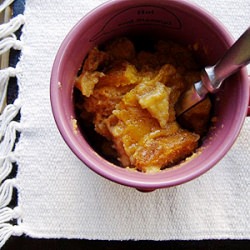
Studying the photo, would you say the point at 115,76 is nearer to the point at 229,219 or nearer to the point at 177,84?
the point at 177,84

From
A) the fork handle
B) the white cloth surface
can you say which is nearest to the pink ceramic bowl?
the fork handle

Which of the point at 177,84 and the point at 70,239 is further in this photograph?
the point at 70,239

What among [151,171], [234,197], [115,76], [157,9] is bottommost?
[234,197]

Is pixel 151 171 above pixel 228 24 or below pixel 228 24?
below

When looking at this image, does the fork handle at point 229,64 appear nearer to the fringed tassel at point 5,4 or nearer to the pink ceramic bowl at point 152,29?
the pink ceramic bowl at point 152,29
